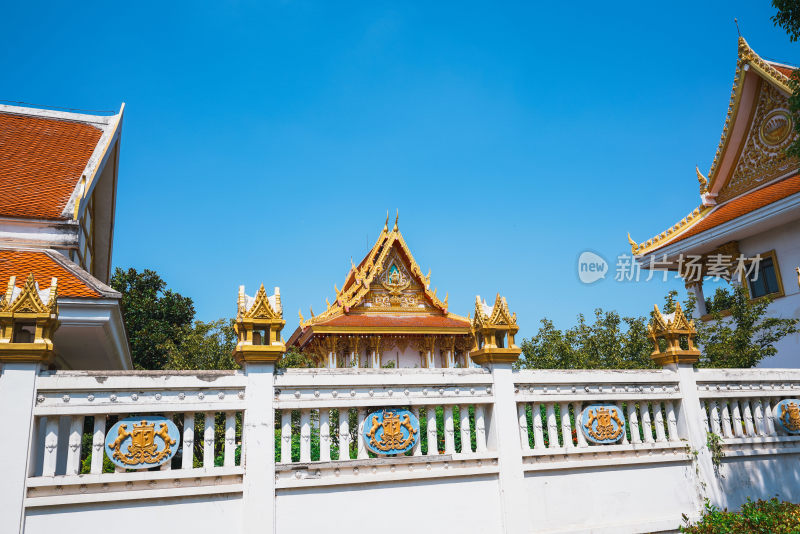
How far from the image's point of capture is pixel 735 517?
6.64 metres

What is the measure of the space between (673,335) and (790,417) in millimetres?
2131

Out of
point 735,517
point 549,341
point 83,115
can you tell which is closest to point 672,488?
point 735,517

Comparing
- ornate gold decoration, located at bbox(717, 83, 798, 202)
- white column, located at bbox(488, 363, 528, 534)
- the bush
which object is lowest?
the bush

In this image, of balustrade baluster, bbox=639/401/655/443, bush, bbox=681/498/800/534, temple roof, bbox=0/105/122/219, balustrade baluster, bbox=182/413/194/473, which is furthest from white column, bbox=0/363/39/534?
bush, bbox=681/498/800/534

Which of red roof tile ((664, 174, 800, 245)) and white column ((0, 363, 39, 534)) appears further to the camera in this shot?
red roof tile ((664, 174, 800, 245))

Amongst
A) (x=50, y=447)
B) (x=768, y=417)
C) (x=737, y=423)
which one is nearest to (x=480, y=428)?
(x=737, y=423)

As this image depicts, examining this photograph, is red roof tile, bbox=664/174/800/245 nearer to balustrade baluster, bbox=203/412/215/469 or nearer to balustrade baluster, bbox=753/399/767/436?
balustrade baluster, bbox=753/399/767/436

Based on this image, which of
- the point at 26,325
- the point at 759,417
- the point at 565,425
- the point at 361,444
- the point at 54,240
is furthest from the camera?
the point at 54,240

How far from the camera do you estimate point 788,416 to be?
7902 millimetres

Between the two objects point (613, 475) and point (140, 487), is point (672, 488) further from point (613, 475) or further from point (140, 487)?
point (140, 487)

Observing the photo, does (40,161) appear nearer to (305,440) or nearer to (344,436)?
(305,440)

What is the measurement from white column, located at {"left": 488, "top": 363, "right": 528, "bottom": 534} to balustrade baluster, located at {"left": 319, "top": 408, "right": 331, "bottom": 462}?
1755 mm

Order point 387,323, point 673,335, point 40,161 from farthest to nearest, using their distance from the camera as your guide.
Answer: point 387,323 → point 40,161 → point 673,335

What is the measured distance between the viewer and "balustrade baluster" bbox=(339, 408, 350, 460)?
577 cm
